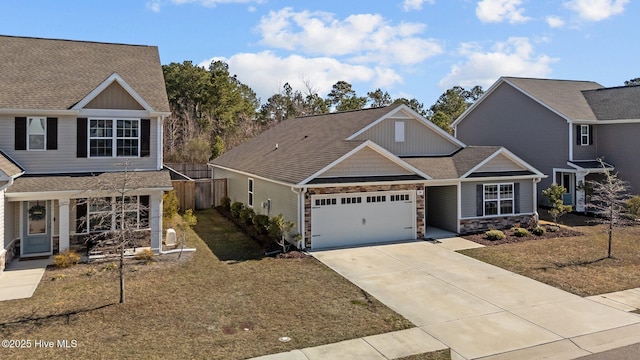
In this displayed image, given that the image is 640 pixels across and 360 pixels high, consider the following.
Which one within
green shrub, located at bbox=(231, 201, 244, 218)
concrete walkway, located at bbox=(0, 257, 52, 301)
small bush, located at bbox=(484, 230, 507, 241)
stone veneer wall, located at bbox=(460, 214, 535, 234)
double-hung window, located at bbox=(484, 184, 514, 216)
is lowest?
concrete walkway, located at bbox=(0, 257, 52, 301)

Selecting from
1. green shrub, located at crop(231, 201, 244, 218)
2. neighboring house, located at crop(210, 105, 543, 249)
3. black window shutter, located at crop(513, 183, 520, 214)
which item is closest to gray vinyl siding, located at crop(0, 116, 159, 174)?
neighboring house, located at crop(210, 105, 543, 249)

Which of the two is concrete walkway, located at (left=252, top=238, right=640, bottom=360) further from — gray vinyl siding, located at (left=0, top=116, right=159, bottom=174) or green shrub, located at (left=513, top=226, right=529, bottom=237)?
gray vinyl siding, located at (left=0, top=116, right=159, bottom=174)

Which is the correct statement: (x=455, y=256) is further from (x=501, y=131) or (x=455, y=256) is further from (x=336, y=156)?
(x=501, y=131)

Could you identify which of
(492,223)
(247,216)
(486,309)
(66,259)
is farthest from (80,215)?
(492,223)

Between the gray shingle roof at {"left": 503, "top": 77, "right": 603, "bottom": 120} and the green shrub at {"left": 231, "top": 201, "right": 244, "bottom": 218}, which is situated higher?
the gray shingle roof at {"left": 503, "top": 77, "right": 603, "bottom": 120}

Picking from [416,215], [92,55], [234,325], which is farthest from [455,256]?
[92,55]

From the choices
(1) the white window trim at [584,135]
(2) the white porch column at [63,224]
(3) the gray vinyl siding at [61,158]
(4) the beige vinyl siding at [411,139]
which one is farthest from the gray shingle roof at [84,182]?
(1) the white window trim at [584,135]

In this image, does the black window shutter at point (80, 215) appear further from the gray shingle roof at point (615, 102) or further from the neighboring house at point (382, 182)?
the gray shingle roof at point (615, 102)
